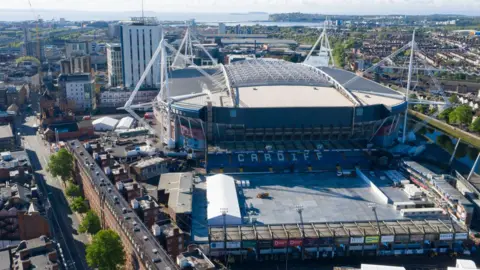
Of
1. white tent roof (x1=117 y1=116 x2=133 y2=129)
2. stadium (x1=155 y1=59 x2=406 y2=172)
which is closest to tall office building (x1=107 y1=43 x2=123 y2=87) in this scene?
white tent roof (x1=117 y1=116 x2=133 y2=129)

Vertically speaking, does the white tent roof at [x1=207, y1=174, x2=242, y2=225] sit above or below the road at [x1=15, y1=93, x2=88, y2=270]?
above

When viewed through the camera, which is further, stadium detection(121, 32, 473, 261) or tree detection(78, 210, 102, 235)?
tree detection(78, 210, 102, 235)

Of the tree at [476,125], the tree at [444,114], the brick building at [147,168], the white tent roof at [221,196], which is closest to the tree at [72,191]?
the brick building at [147,168]

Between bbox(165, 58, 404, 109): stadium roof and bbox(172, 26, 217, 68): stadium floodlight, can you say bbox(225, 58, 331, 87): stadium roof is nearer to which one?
bbox(165, 58, 404, 109): stadium roof

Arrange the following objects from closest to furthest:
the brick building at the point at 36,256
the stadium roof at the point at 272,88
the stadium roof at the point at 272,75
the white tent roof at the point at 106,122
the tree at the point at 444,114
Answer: the brick building at the point at 36,256 → the stadium roof at the point at 272,88 → the stadium roof at the point at 272,75 → the white tent roof at the point at 106,122 → the tree at the point at 444,114

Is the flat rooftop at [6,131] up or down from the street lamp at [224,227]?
up

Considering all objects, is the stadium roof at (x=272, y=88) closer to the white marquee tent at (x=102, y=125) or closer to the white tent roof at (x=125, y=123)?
the white tent roof at (x=125, y=123)
